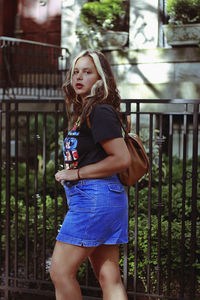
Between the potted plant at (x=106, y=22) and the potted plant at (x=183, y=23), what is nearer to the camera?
the potted plant at (x=183, y=23)

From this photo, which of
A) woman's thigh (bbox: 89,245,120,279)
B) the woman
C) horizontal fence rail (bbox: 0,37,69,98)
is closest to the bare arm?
the woman

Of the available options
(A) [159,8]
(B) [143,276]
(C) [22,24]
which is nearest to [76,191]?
(B) [143,276]

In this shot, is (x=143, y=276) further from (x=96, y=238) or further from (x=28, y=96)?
(x=28, y=96)

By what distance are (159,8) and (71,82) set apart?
21.4 feet

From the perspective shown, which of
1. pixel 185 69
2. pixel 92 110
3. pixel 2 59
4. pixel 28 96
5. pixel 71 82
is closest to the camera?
pixel 92 110

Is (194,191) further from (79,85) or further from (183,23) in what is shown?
(183,23)

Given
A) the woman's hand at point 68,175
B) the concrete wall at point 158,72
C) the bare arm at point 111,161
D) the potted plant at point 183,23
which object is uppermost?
the potted plant at point 183,23

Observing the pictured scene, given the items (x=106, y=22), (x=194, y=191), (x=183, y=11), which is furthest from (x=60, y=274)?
(x=106, y=22)

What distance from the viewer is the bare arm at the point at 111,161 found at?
284 centimetres

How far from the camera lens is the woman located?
287cm

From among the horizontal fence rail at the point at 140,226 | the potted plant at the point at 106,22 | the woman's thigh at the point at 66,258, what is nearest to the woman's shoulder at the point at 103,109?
the woman's thigh at the point at 66,258

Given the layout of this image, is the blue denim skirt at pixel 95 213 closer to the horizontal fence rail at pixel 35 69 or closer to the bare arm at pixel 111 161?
the bare arm at pixel 111 161

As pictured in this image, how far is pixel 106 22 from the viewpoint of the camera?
9484 mm

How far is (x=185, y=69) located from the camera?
8.85m
